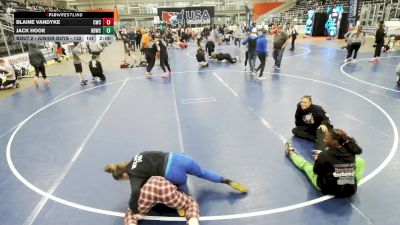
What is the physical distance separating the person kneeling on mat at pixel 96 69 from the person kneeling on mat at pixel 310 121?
8.49 metres

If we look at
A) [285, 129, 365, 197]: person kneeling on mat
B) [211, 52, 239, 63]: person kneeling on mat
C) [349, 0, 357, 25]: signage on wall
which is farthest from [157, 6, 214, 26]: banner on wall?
[285, 129, 365, 197]: person kneeling on mat

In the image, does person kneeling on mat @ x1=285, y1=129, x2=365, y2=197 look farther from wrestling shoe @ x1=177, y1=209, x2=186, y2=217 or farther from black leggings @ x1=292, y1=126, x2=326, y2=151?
wrestling shoe @ x1=177, y1=209, x2=186, y2=217

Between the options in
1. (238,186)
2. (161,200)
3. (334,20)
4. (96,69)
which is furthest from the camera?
(334,20)

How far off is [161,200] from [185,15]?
35442mm

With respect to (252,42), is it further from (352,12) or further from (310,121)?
(352,12)

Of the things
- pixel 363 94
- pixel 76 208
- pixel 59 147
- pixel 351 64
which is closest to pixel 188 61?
pixel 351 64

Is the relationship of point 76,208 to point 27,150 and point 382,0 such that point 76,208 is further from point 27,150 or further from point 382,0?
point 382,0

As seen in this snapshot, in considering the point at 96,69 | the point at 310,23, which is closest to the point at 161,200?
the point at 96,69

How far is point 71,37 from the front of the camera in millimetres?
12828

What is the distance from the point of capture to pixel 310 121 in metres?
5.68
